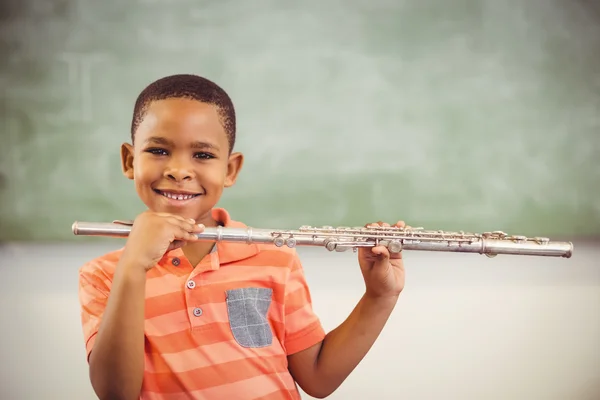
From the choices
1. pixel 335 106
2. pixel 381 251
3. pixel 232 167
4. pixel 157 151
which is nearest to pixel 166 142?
pixel 157 151

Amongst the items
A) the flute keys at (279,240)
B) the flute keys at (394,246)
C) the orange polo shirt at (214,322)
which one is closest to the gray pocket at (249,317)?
the orange polo shirt at (214,322)

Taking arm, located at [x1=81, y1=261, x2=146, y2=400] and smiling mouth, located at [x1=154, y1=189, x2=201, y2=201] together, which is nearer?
arm, located at [x1=81, y1=261, x2=146, y2=400]

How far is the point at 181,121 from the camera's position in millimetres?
874

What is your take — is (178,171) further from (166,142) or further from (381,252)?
(381,252)

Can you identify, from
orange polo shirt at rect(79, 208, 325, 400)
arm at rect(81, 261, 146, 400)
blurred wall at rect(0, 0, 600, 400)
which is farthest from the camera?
blurred wall at rect(0, 0, 600, 400)

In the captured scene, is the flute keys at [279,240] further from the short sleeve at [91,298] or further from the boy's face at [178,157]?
the short sleeve at [91,298]

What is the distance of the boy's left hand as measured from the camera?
926 millimetres

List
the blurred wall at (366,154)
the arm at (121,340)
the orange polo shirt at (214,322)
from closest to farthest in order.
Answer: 1. the arm at (121,340)
2. the orange polo shirt at (214,322)
3. the blurred wall at (366,154)

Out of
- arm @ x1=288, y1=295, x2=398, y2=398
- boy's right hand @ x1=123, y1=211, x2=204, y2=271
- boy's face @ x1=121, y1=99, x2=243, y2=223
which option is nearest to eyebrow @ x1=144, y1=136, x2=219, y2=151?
boy's face @ x1=121, y1=99, x2=243, y2=223

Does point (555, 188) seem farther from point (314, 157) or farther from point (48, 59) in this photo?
point (48, 59)

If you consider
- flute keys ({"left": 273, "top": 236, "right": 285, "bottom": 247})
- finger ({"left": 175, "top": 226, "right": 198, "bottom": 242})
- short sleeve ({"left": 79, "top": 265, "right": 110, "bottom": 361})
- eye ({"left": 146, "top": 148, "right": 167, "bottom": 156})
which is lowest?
short sleeve ({"left": 79, "top": 265, "right": 110, "bottom": 361})

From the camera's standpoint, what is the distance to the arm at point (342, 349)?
96 centimetres

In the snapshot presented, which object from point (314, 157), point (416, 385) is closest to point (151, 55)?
point (314, 157)

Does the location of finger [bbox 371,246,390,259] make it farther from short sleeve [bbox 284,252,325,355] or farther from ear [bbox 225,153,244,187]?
ear [bbox 225,153,244,187]
